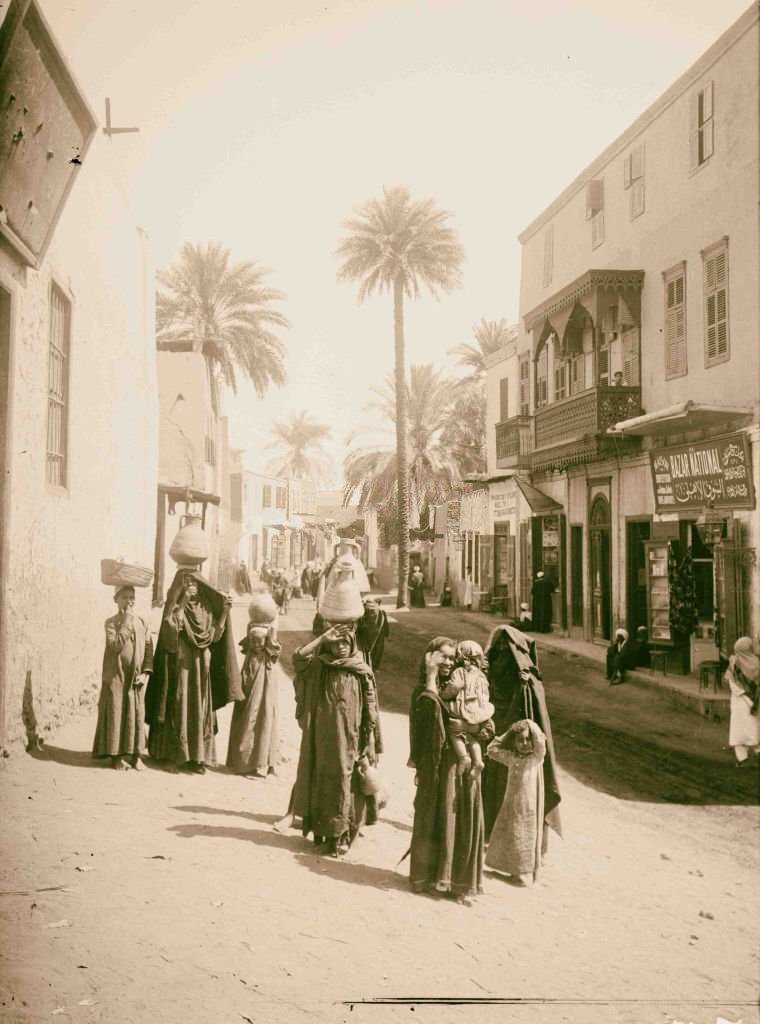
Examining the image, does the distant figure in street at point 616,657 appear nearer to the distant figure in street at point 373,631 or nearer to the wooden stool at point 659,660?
the wooden stool at point 659,660

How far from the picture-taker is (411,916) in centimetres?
360

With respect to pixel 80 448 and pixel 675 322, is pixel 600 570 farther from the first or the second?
pixel 80 448

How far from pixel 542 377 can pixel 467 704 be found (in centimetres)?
178

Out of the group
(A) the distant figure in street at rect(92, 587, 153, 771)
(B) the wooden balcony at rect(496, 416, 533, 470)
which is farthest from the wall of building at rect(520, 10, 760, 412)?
(A) the distant figure in street at rect(92, 587, 153, 771)

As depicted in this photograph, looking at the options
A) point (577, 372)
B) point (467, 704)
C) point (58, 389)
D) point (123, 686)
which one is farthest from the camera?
point (123, 686)

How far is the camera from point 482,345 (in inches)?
163

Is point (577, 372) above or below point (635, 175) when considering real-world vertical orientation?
below

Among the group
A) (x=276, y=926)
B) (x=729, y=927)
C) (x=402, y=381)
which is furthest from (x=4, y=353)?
(x=729, y=927)

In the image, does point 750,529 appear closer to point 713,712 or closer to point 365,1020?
point 713,712

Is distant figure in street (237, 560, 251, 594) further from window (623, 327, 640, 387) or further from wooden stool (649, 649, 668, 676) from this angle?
window (623, 327, 640, 387)

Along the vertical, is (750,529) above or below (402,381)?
below

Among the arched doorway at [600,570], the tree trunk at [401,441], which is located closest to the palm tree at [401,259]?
the tree trunk at [401,441]

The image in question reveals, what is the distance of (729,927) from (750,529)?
1.68m

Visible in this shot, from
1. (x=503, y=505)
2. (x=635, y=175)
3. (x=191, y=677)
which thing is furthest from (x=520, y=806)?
(x=635, y=175)
